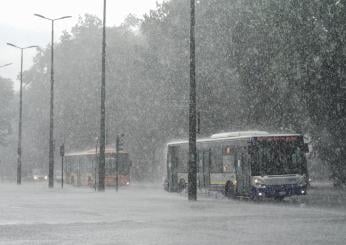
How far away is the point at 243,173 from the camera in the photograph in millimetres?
33469

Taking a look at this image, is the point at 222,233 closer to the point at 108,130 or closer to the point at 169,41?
the point at 169,41

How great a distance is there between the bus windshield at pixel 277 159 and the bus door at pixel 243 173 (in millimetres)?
525

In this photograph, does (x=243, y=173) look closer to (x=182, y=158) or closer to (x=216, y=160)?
(x=216, y=160)

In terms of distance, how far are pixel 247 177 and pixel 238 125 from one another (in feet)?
54.6

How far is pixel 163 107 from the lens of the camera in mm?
56594

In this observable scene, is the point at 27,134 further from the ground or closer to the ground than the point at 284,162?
further from the ground

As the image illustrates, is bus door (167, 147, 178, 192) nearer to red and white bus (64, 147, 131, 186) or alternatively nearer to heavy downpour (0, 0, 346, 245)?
heavy downpour (0, 0, 346, 245)

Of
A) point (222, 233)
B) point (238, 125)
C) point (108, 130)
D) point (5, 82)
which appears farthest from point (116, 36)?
point (222, 233)

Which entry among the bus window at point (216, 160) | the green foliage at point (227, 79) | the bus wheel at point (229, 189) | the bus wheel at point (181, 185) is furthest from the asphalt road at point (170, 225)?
the bus wheel at point (181, 185)

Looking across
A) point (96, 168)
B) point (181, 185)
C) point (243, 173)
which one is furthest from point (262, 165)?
point (96, 168)

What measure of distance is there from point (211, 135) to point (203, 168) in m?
11.6

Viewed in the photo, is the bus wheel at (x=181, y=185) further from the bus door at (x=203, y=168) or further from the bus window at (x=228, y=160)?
the bus window at (x=228, y=160)

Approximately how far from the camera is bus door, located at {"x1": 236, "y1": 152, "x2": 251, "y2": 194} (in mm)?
32906

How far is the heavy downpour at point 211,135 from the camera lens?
19.6 meters
